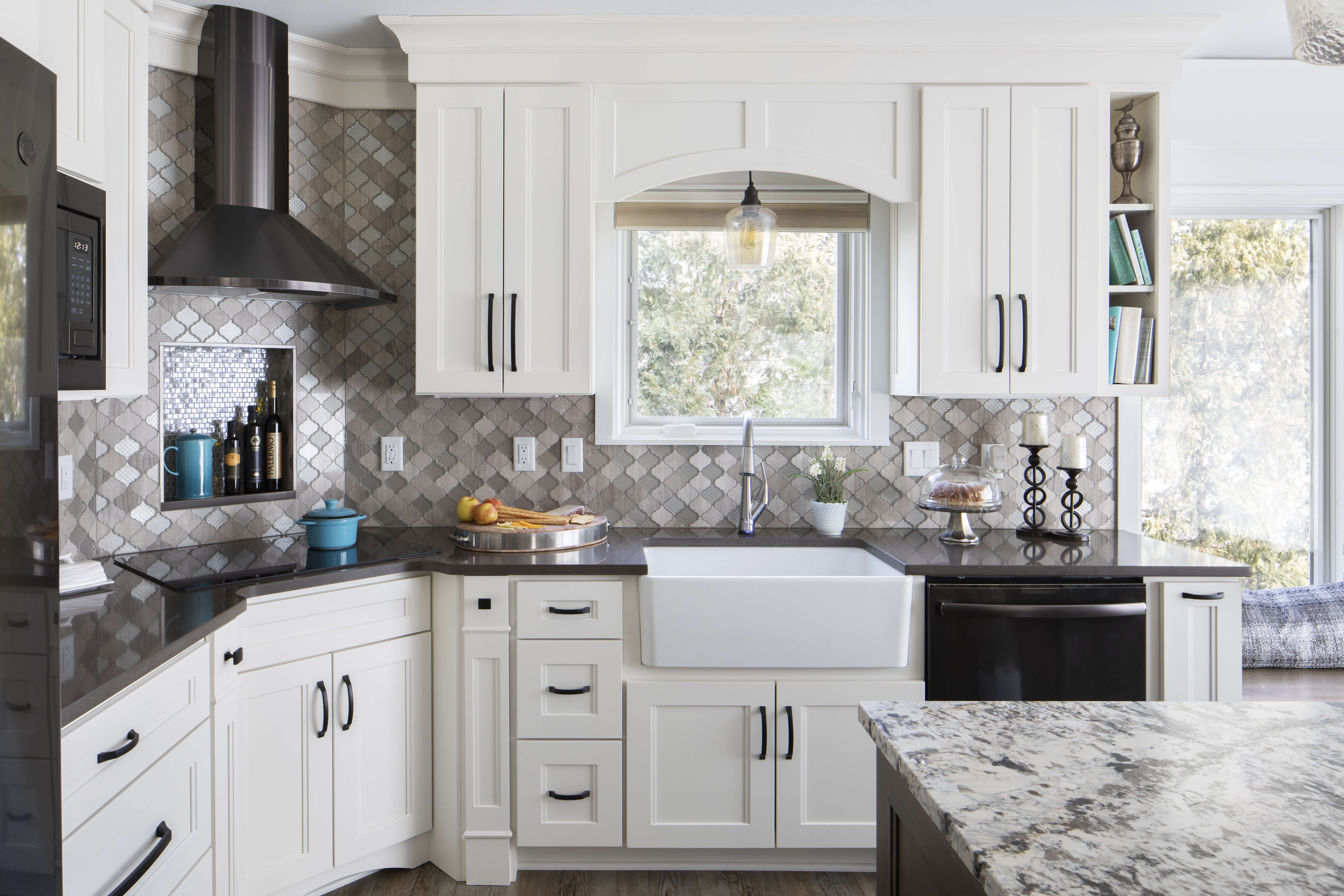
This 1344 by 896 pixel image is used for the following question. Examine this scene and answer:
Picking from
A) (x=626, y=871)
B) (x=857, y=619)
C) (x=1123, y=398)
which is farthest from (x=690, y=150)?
(x=626, y=871)

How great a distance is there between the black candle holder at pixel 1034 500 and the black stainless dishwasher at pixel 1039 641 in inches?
19.4

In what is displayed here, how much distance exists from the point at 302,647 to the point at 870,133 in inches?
88.6

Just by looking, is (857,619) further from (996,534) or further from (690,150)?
(690,150)

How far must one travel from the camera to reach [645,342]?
304 cm

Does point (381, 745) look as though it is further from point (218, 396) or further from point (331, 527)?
point (218, 396)

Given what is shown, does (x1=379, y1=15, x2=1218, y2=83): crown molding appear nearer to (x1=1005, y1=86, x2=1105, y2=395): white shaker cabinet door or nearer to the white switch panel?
(x1=1005, y1=86, x2=1105, y2=395): white shaker cabinet door

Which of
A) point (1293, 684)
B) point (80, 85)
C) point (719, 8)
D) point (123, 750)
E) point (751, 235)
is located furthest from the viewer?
point (1293, 684)

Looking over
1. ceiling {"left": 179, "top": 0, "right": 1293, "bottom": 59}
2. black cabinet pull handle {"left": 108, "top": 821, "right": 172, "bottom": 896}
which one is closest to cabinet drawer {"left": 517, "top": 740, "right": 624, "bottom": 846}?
black cabinet pull handle {"left": 108, "top": 821, "right": 172, "bottom": 896}

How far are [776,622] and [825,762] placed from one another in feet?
1.43

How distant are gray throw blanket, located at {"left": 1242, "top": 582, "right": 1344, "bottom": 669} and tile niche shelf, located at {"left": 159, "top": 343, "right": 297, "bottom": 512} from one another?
350 cm

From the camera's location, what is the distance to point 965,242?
8.42 ft

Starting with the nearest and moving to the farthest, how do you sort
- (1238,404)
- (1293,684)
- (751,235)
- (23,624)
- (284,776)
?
1. (23,624)
2. (284,776)
3. (751,235)
4. (1293,684)
5. (1238,404)

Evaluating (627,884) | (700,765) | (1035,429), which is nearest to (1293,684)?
(1035,429)

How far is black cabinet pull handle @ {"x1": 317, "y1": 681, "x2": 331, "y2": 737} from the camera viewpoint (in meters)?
2.13
